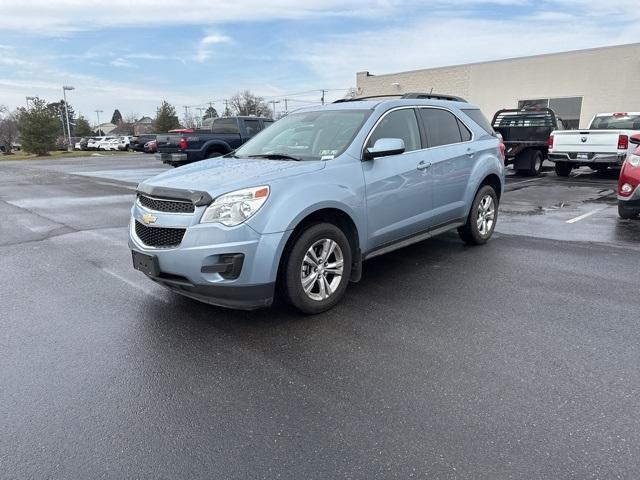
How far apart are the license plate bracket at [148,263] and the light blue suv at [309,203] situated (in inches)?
0.5

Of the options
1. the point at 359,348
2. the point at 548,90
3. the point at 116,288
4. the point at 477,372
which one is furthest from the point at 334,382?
the point at 548,90

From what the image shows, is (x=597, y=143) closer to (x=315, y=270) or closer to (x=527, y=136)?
(x=527, y=136)

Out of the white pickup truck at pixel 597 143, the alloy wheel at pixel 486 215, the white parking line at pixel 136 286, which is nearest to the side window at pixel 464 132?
the alloy wheel at pixel 486 215

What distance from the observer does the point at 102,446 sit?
2.51 meters

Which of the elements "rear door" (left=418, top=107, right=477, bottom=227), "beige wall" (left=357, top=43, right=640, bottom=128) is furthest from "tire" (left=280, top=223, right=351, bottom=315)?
"beige wall" (left=357, top=43, right=640, bottom=128)

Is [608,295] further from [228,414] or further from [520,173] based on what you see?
[520,173]

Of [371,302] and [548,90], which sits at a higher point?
[548,90]

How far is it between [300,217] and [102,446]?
2.05 m

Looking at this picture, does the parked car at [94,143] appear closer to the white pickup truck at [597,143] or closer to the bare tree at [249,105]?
the bare tree at [249,105]

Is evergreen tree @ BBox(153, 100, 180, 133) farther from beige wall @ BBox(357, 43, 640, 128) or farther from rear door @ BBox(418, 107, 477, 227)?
rear door @ BBox(418, 107, 477, 227)

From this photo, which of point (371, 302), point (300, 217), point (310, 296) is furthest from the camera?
point (371, 302)

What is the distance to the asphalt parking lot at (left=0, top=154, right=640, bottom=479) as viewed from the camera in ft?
7.88

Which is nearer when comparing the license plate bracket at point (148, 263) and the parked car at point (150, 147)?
the license plate bracket at point (148, 263)

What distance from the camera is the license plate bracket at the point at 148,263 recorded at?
379cm
